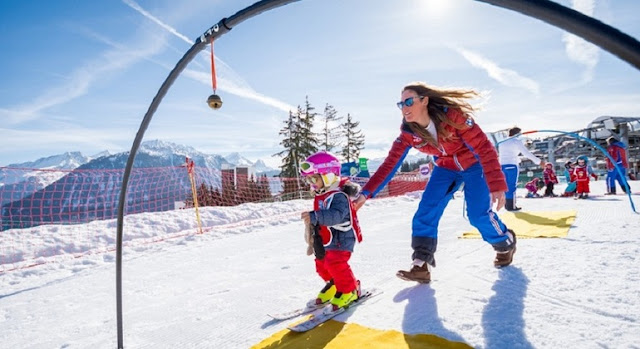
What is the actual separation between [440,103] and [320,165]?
44.8 inches

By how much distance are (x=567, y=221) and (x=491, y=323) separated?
409 centimetres

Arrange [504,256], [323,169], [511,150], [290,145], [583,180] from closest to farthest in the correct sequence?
[323,169] → [504,256] → [511,150] → [583,180] → [290,145]

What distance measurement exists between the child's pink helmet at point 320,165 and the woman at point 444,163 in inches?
15.2

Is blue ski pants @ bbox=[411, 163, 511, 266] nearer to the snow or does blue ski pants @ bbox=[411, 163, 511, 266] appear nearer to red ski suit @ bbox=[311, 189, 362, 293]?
the snow

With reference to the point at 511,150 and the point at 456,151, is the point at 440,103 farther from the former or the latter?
the point at 511,150

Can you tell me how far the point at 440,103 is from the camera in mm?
2822

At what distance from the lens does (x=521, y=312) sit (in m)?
2.07

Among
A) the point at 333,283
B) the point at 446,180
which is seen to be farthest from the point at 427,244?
the point at 333,283

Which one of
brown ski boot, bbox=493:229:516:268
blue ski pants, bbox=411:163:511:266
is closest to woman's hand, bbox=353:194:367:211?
blue ski pants, bbox=411:163:511:266

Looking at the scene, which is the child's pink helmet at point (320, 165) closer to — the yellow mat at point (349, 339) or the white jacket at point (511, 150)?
the yellow mat at point (349, 339)

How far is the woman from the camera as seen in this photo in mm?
2748

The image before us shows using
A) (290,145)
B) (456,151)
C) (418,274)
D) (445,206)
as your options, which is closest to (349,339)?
(418,274)

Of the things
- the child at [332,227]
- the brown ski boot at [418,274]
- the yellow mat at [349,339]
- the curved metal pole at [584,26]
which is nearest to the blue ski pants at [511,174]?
the brown ski boot at [418,274]

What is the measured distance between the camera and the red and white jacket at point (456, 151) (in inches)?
103
